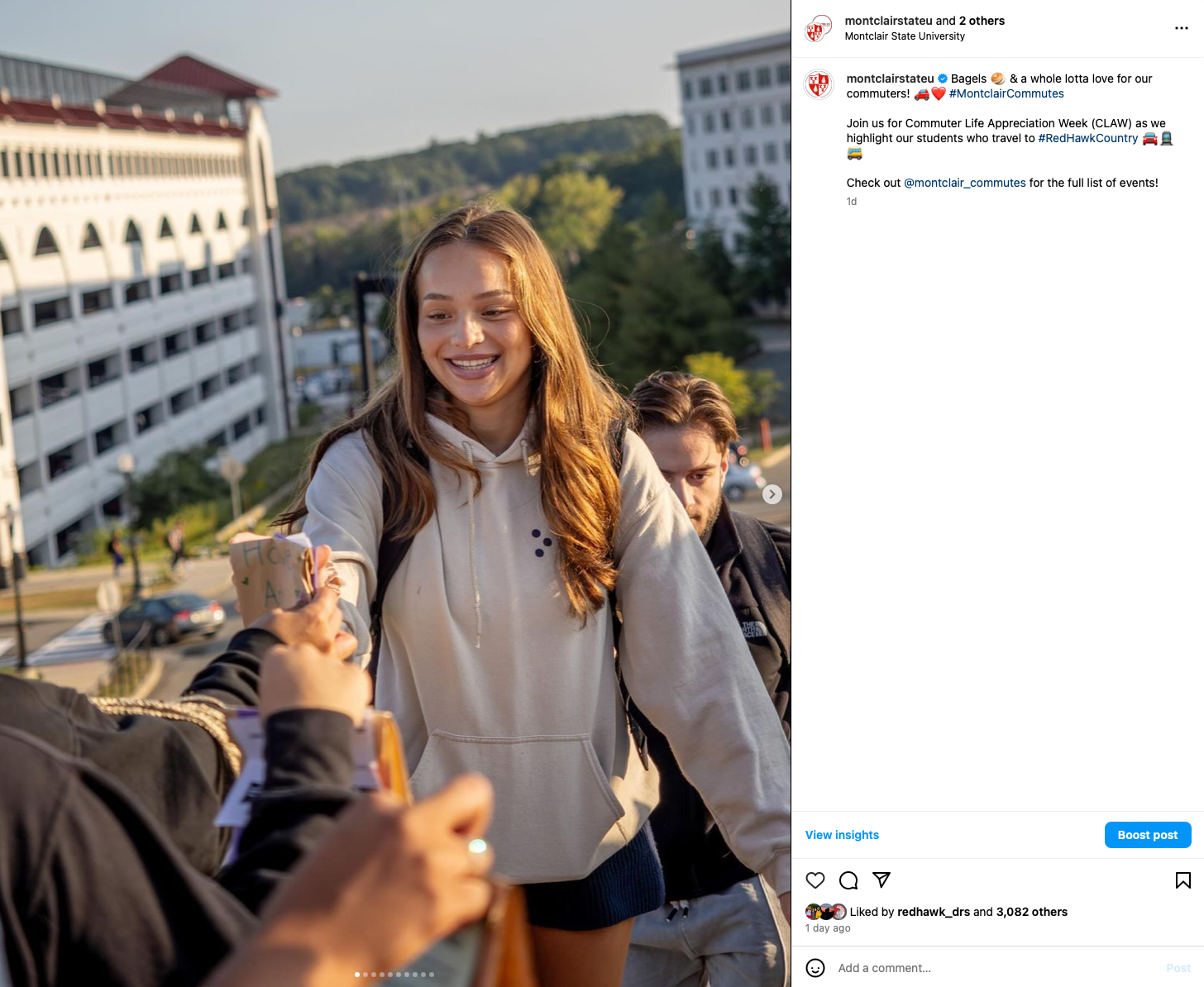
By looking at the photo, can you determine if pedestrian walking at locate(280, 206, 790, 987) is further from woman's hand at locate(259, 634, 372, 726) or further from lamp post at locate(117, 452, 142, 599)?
lamp post at locate(117, 452, 142, 599)

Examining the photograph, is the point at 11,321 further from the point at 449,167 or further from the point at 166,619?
the point at 449,167

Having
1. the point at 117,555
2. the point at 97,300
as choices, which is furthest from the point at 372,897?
the point at 97,300

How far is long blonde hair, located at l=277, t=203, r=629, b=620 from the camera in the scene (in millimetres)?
1817

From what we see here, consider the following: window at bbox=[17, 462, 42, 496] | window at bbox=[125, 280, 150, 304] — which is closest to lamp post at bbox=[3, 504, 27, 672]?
window at bbox=[17, 462, 42, 496]

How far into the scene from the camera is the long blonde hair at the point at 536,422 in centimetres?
182

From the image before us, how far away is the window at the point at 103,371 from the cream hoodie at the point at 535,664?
3800cm

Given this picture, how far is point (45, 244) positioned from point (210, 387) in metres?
11.7

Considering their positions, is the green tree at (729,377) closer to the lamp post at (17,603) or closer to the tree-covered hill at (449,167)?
the lamp post at (17,603)

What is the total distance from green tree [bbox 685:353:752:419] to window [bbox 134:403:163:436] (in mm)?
17150

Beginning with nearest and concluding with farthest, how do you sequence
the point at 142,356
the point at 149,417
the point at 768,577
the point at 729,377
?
the point at 768,577, the point at 729,377, the point at 149,417, the point at 142,356

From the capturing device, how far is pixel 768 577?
92.2 inches
